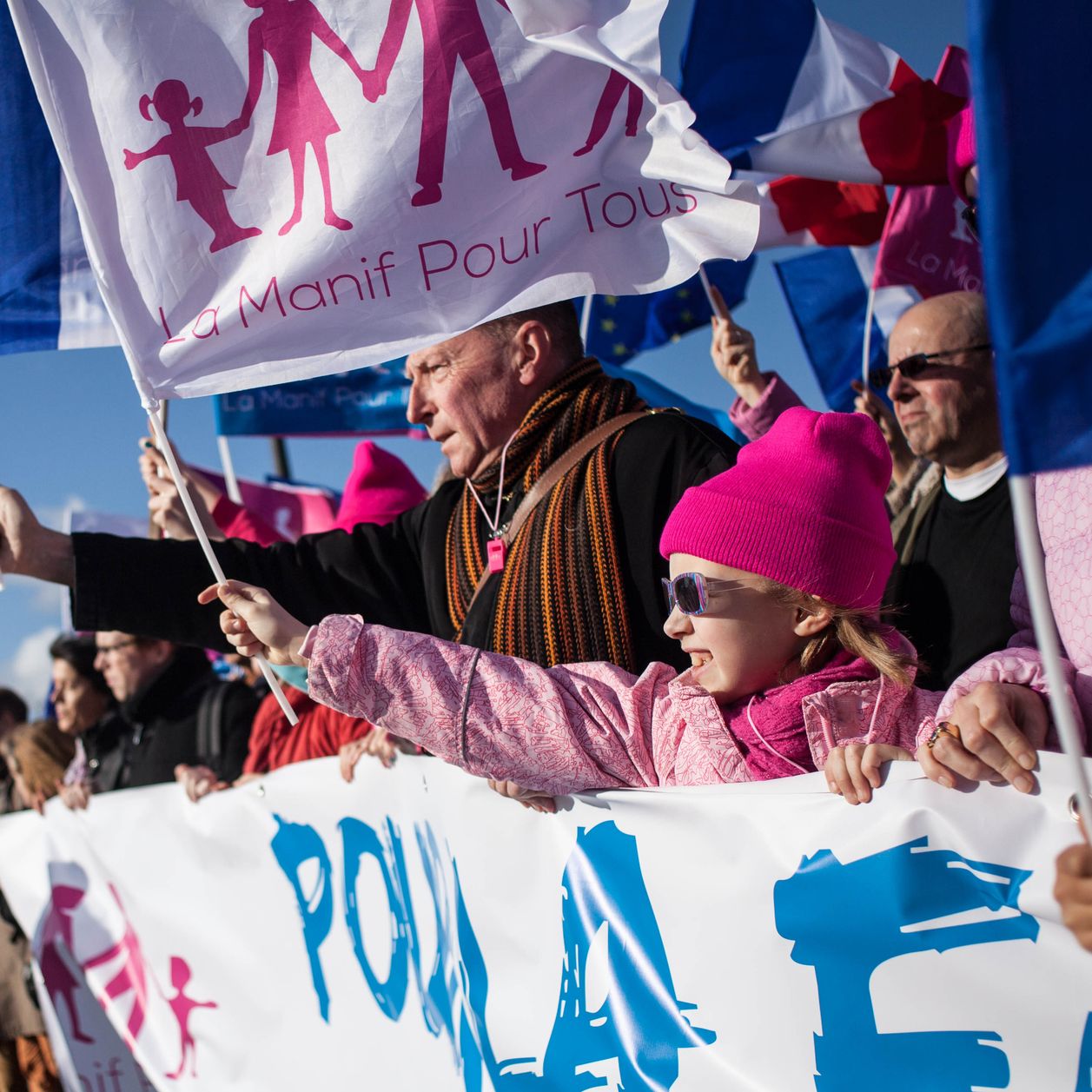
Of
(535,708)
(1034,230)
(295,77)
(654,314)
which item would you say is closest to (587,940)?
(535,708)

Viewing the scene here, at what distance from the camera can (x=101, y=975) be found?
4215mm

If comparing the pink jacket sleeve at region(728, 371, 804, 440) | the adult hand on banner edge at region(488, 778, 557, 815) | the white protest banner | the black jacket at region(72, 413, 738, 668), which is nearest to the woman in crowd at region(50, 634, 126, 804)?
the white protest banner

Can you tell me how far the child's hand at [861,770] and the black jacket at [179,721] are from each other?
3277mm

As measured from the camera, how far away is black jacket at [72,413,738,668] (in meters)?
2.71

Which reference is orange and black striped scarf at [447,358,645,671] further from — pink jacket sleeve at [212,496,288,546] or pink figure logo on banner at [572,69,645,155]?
pink jacket sleeve at [212,496,288,546]

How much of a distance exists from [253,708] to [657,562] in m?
2.62

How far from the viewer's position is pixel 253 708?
16.0 ft

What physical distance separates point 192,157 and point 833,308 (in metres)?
3.72

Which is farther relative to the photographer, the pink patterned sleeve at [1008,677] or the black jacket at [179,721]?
the black jacket at [179,721]

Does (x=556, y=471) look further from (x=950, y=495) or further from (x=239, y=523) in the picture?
(x=239, y=523)

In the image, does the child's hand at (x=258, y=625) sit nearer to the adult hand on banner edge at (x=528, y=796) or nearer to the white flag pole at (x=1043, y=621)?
the adult hand on banner edge at (x=528, y=796)

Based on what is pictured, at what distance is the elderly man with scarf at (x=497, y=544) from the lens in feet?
8.83

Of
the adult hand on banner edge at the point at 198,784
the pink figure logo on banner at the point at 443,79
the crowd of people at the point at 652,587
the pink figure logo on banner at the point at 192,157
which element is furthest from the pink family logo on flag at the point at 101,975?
the pink figure logo on banner at the point at 443,79

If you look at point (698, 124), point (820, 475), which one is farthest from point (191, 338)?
point (698, 124)
